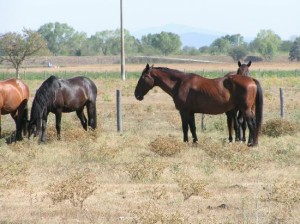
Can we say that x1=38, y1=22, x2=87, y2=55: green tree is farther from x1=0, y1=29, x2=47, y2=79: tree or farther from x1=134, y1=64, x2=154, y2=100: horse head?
x1=134, y1=64, x2=154, y2=100: horse head

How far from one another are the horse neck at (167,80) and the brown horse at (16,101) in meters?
3.41

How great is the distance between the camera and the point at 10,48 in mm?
54781

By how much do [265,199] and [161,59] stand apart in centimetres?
9140

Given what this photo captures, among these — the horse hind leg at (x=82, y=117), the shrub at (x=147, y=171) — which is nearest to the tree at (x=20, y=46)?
the horse hind leg at (x=82, y=117)

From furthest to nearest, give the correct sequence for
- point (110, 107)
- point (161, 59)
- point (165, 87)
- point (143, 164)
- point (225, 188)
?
point (161, 59) < point (110, 107) < point (165, 87) < point (143, 164) < point (225, 188)

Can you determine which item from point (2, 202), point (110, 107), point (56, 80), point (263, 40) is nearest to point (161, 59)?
point (263, 40)

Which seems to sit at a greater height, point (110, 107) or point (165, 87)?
point (165, 87)

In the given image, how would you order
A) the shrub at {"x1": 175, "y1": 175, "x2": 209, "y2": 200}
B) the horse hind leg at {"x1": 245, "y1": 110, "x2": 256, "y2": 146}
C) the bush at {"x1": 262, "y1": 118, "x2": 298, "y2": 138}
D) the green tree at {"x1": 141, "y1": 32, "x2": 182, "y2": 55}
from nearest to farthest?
the shrub at {"x1": 175, "y1": 175, "x2": 209, "y2": 200}
the horse hind leg at {"x1": 245, "y1": 110, "x2": 256, "y2": 146}
the bush at {"x1": 262, "y1": 118, "x2": 298, "y2": 138}
the green tree at {"x1": 141, "y1": 32, "x2": 182, "y2": 55}

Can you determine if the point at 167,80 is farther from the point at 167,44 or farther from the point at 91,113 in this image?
the point at 167,44

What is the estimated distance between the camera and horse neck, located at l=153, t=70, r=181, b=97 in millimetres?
15945

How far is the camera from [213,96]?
1583 cm

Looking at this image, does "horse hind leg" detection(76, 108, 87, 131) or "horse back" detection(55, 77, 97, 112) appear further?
"horse hind leg" detection(76, 108, 87, 131)

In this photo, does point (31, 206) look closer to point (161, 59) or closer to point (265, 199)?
point (265, 199)

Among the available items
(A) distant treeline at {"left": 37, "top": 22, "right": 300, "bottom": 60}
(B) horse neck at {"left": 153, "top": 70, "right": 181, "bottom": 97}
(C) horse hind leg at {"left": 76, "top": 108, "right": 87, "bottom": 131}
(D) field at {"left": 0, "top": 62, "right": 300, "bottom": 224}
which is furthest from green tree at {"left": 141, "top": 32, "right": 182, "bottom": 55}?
(B) horse neck at {"left": 153, "top": 70, "right": 181, "bottom": 97}
